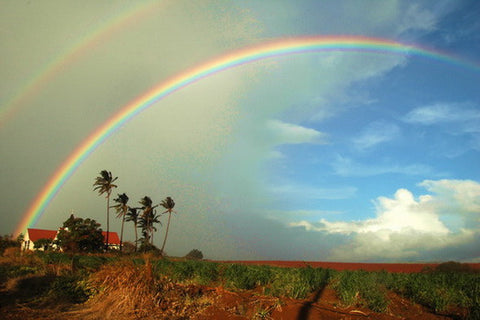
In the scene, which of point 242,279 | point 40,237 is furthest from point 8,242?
point 242,279

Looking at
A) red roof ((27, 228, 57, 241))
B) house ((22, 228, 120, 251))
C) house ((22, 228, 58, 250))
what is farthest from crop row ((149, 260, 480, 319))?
red roof ((27, 228, 57, 241))

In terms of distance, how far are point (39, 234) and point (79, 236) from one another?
114ft

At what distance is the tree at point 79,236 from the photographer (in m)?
46.1

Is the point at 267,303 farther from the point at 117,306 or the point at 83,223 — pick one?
the point at 83,223

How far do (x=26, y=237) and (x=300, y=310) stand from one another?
76.3m

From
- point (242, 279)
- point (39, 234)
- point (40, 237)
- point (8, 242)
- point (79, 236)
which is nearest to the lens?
point (242, 279)

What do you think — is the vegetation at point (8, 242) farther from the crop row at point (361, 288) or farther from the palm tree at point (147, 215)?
the crop row at point (361, 288)

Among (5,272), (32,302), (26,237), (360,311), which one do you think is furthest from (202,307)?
(26,237)

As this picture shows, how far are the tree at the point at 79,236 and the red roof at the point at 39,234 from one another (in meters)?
26.1

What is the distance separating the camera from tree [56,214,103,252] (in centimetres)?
4609

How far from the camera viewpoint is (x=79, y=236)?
4631 centimetres

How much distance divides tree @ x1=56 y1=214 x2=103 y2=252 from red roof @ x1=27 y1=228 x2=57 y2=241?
26133mm

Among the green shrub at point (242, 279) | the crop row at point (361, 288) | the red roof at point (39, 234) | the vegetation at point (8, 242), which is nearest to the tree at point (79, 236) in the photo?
the vegetation at point (8, 242)

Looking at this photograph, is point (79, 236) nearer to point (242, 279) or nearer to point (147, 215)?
point (147, 215)
